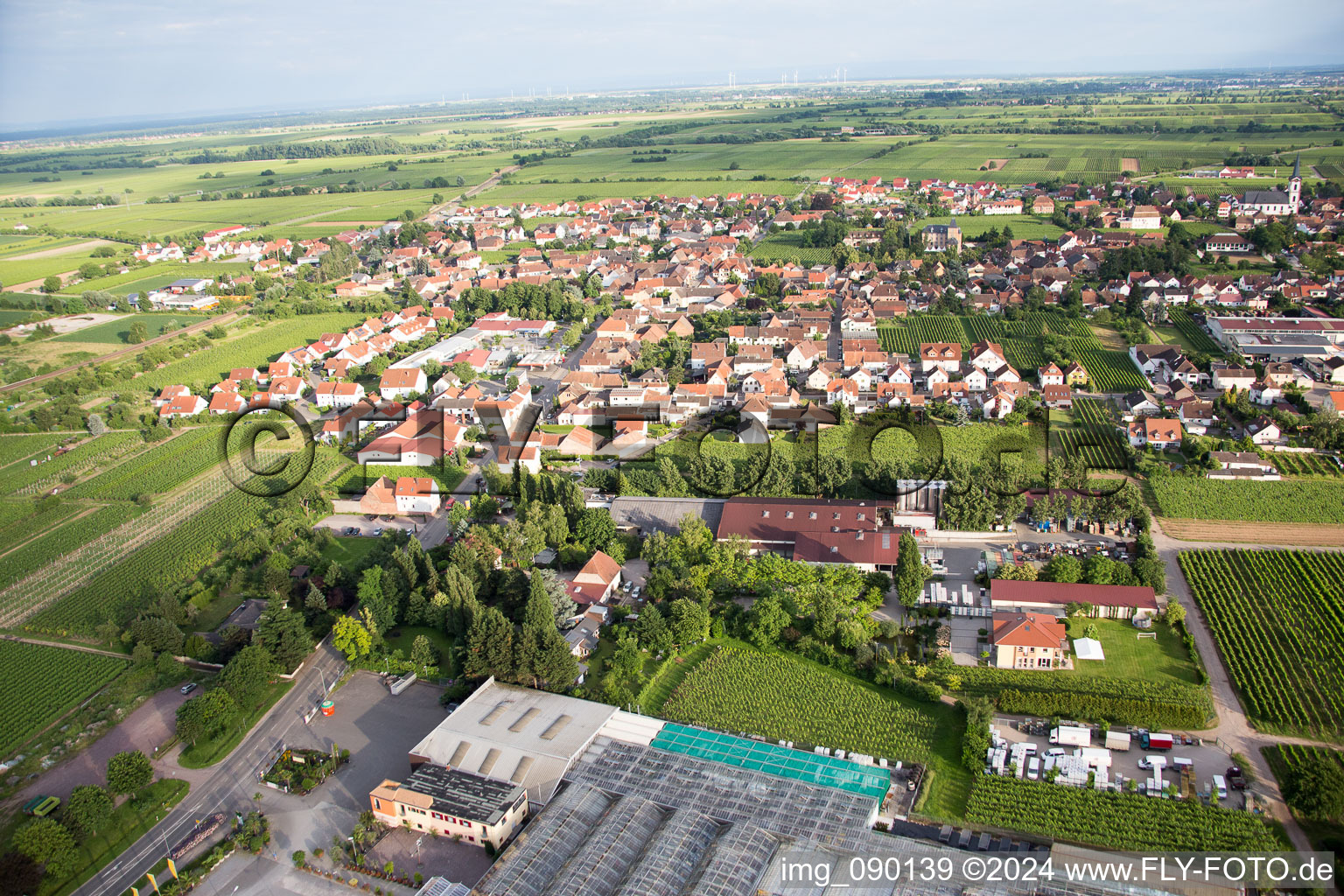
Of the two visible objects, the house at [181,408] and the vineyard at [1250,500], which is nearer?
the vineyard at [1250,500]

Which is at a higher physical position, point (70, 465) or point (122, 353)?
point (122, 353)

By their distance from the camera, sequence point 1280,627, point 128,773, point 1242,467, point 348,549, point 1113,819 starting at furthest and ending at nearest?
point 1242,467
point 348,549
point 1280,627
point 128,773
point 1113,819

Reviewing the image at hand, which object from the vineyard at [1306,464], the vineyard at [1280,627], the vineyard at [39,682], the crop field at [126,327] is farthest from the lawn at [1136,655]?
the crop field at [126,327]

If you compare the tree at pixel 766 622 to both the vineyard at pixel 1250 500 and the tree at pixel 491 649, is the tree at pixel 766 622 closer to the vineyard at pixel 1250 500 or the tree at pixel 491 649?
the tree at pixel 491 649

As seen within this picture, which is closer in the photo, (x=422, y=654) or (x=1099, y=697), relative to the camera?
(x=1099, y=697)

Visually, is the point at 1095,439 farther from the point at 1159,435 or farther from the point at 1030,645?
the point at 1030,645

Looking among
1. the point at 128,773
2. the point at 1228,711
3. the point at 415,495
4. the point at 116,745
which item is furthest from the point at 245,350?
the point at 1228,711

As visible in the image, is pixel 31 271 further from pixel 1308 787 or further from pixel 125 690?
pixel 1308 787
